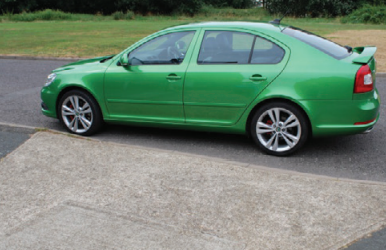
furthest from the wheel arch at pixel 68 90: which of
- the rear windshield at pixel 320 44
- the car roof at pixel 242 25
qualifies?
the rear windshield at pixel 320 44

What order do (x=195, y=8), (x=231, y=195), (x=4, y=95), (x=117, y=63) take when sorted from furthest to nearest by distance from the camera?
A: (x=195, y=8) < (x=4, y=95) < (x=117, y=63) < (x=231, y=195)

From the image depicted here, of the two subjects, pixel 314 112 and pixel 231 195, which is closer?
pixel 231 195

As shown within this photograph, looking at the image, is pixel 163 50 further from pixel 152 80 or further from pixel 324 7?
pixel 324 7

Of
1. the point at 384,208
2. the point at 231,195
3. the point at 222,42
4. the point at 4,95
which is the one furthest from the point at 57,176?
the point at 4,95

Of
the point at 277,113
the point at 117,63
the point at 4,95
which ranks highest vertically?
the point at 117,63

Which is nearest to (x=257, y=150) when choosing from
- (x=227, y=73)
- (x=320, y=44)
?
(x=227, y=73)

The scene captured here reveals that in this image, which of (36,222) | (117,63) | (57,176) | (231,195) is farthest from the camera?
(117,63)

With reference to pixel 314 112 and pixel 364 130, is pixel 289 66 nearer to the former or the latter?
pixel 314 112

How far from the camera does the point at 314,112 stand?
5.79 meters

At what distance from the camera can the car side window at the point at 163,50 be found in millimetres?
6504

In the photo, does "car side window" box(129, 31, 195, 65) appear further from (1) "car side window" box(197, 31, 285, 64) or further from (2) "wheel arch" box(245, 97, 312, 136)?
(2) "wheel arch" box(245, 97, 312, 136)

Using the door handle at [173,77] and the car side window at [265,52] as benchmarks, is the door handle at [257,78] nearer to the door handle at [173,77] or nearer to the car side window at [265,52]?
the car side window at [265,52]

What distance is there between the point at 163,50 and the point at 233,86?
3.84 ft

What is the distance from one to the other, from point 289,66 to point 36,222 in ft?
11.0
